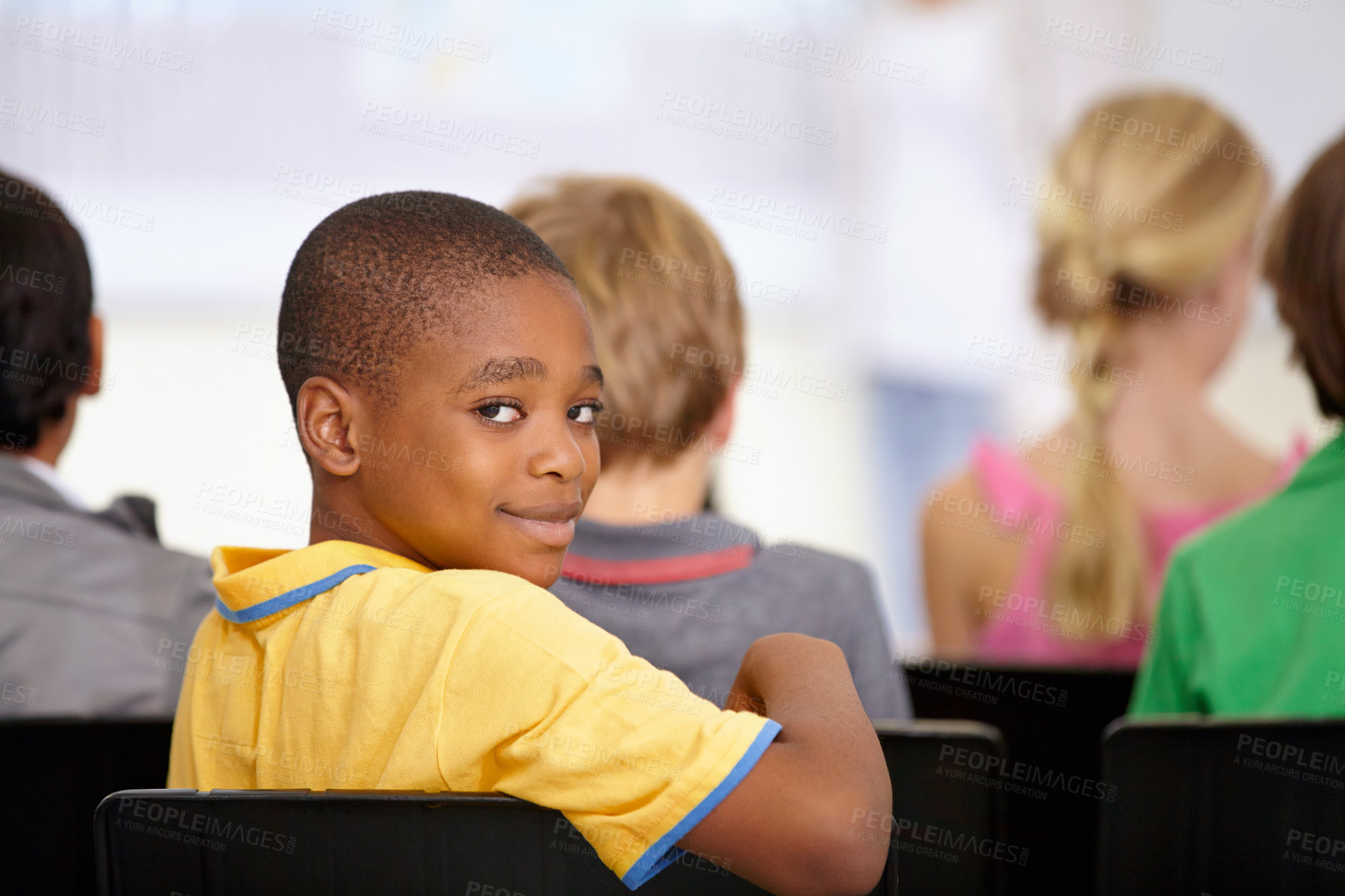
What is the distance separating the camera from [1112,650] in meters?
2.20

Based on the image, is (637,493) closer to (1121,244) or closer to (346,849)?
(346,849)

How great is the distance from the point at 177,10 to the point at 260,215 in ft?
2.19

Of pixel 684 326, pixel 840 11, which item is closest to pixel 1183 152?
pixel 684 326

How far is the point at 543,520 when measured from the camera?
779mm

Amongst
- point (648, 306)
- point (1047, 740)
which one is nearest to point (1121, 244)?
point (1047, 740)

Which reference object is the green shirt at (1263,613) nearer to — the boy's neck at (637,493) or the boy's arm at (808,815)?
the boy's neck at (637,493)

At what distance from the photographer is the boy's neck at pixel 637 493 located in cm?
131

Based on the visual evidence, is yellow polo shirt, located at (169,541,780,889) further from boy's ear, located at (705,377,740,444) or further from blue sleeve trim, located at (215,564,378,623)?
boy's ear, located at (705,377,740,444)

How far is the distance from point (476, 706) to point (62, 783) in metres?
0.59

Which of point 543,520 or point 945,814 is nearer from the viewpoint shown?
point 543,520

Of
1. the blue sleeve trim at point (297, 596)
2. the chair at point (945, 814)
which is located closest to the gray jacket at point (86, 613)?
the blue sleeve trim at point (297, 596)

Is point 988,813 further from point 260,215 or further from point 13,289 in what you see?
point 260,215

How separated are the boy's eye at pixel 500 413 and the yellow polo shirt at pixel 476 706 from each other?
11cm

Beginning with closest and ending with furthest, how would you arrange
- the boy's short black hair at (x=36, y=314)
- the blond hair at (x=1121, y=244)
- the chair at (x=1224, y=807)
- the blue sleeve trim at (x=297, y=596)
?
1. the blue sleeve trim at (x=297, y=596)
2. the chair at (x=1224, y=807)
3. the boy's short black hair at (x=36, y=314)
4. the blond hair at (x=1121, y=244)
